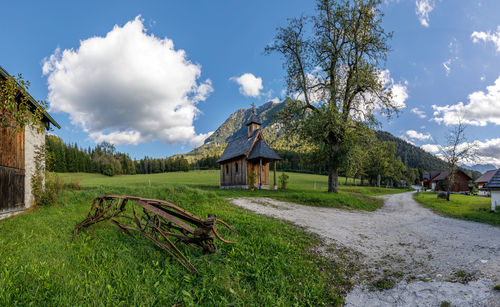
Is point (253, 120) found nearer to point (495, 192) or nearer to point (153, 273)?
point (495, 192)

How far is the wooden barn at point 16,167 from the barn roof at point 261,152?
17.8m

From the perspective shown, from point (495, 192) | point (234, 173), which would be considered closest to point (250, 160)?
point (234, 173)

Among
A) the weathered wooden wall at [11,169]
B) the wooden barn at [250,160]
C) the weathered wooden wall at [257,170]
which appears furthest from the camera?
the weathered wooden wall at [257,170]

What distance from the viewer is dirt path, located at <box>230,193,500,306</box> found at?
3836 mm

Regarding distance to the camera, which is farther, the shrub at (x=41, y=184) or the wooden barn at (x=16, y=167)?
the shrub at (x=41, y=184)

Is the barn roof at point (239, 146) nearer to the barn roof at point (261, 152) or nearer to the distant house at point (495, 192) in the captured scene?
the barn roof at point (261, 152)

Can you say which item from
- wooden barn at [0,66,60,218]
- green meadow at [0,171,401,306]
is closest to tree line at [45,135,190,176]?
wooden barn at [0,66,60,218]

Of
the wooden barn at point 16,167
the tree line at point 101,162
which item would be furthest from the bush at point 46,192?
the tree line at point 101,162

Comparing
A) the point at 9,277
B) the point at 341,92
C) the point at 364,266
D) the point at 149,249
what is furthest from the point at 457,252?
the point at 341,92

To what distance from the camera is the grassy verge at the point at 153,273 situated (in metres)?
3.60

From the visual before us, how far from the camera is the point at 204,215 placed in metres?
9.21

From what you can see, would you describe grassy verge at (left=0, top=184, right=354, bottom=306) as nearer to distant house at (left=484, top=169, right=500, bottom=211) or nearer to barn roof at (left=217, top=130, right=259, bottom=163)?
distant house at (left=484, top=169, right=500, bottom=211)

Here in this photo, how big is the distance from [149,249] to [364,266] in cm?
514

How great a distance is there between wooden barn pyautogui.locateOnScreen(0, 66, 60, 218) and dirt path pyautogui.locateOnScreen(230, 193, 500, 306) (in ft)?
39.7
